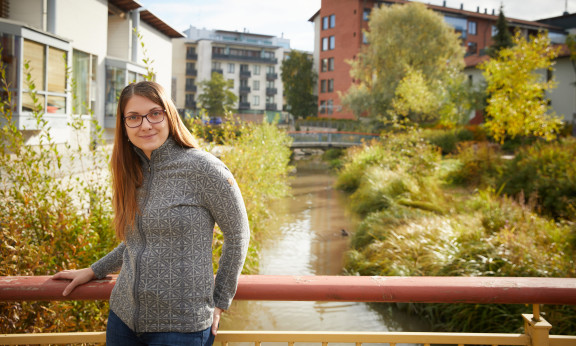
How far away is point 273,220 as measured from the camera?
13.9 meters

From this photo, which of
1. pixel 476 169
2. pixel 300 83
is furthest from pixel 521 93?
pixel 300 83

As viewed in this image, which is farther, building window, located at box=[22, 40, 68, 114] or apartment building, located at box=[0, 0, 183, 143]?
building window, located at box=[22, 40, 68, 114]

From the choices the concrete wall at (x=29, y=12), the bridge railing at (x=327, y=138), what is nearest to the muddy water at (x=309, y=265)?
the concrete wall at (x=29, y=12)

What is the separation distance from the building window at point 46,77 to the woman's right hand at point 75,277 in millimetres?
12428

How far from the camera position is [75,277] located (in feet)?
6.85

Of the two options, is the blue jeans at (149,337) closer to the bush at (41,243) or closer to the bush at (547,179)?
the bush at (41,243)

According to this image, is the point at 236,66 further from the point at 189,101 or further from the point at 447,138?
the point at 447,138

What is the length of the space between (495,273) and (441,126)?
26621 millimetres

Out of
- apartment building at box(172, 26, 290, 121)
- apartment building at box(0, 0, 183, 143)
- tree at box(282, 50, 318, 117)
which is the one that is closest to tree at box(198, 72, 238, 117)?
tree at box(282, 50, 318, 117)

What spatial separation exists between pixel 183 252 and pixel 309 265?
838 cm

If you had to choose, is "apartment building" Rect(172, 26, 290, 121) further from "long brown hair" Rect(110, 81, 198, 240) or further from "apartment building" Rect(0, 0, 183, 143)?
"long brown hair" Rect(110, 81, 198, 240)

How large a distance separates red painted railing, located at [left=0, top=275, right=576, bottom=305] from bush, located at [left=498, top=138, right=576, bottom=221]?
25.5 feet

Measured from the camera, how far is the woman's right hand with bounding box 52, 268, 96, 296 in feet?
6.75

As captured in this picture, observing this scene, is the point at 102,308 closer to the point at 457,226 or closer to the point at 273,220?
the point at 457,226
